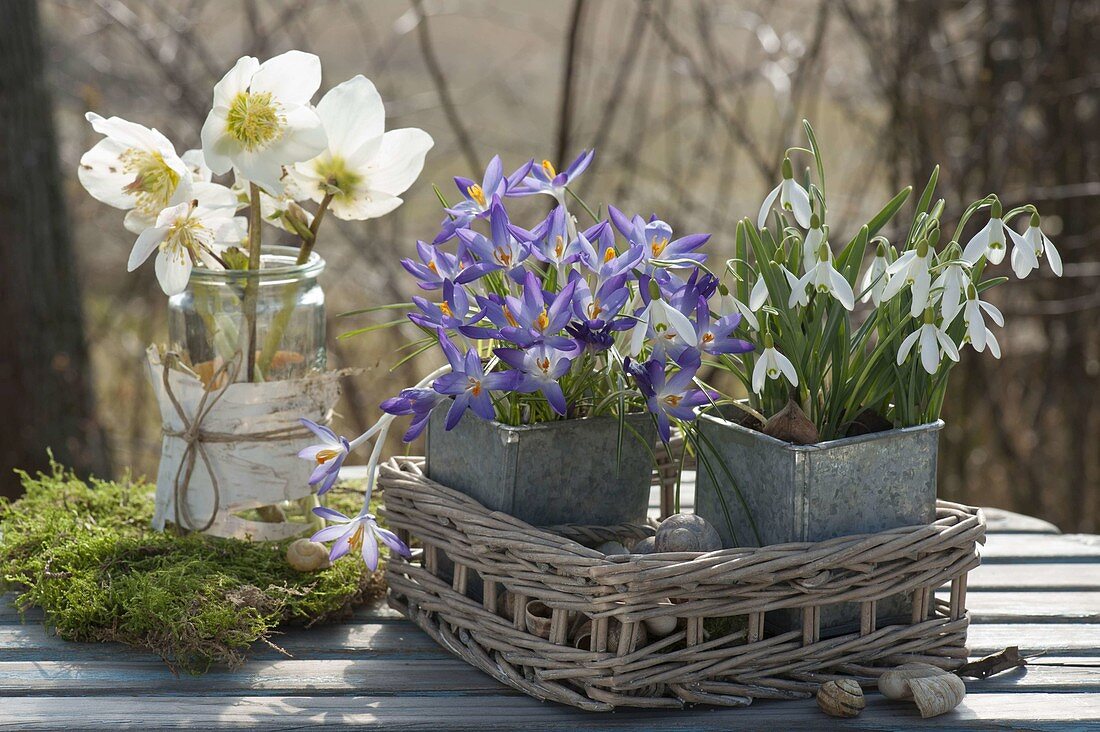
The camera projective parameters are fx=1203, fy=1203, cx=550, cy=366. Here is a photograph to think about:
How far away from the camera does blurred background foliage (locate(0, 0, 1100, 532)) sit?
247 centimetres

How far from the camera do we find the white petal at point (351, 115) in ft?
3.42

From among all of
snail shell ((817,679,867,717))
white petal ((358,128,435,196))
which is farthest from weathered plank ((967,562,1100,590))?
white petal ((358,128,435,196))

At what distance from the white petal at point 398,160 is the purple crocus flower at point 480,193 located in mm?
99

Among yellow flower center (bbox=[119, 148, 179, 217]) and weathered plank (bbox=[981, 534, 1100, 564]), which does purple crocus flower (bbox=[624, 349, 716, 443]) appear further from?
weathered plank (bbox=[981, 534, 1100, 564])

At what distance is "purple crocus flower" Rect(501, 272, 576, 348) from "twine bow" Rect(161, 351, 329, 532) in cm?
35

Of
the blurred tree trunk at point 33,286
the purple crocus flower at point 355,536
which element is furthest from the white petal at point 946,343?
the blurred tree trunk at point 33,286

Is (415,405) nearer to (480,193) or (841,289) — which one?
(480,193)

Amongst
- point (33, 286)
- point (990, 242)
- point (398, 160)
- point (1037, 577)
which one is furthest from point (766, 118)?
point (990, 242)

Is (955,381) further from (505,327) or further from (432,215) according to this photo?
(505,327)

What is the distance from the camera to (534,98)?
3650mm

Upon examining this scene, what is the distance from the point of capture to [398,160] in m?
1.08

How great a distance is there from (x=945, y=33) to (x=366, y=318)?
163 cm

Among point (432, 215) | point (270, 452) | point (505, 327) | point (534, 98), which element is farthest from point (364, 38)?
point (505, 327)

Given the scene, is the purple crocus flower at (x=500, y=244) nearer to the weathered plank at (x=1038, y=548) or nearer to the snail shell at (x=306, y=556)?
the snail shell at (x=306, y=556)
